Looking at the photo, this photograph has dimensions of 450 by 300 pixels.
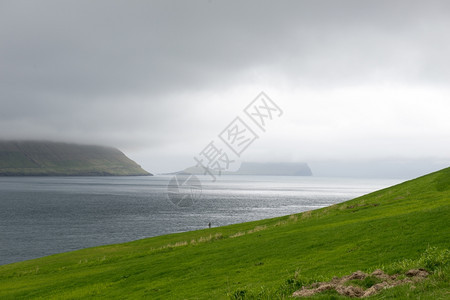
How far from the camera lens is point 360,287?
15.1m

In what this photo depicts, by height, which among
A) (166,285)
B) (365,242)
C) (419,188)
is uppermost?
(419,188)

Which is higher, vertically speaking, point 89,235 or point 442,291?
point 442,291

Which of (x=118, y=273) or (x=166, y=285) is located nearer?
(x=166, y=285)

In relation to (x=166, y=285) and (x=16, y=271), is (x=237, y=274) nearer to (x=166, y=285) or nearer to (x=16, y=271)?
(x=166, y=285)

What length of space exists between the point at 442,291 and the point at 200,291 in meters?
14.8

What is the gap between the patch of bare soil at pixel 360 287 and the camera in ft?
47.4

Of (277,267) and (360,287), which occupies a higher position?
(360,287)

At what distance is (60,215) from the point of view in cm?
12794

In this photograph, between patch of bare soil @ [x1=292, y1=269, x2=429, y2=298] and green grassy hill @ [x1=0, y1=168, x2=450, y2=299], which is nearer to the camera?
patch of bare soil @ [x1=292, y1=269, x2=429, y2=298]

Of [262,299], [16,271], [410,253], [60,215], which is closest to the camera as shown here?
[262,299]

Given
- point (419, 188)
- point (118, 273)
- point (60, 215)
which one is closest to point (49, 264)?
point (118, 273)

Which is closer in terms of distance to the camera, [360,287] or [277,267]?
[360,287]

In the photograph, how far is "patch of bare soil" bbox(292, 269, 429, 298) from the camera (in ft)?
47.4

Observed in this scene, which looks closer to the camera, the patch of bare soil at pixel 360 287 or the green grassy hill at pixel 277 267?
the patch of bare soil at pixel 360 287
